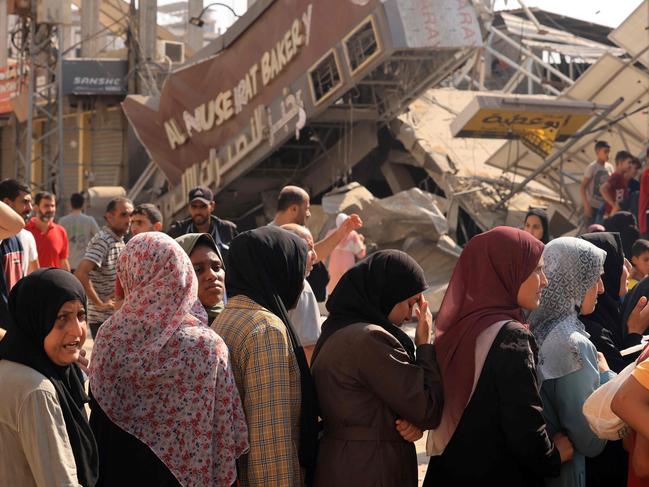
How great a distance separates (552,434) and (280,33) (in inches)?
538

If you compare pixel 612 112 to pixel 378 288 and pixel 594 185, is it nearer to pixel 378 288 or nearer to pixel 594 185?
pixel 594 185

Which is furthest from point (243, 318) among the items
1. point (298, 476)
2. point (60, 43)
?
point (60, 43)

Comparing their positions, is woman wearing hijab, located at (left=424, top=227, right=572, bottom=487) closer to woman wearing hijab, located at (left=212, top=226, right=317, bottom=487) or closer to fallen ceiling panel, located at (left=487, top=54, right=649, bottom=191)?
woman wearing hijab, located at (left=212, top=226, right=317, bottom=487)

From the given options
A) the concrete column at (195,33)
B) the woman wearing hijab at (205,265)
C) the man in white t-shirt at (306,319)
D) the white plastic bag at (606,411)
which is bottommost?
the man in white t-shirt at (306,319)

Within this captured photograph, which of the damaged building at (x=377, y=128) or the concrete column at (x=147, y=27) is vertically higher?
the concrete column at (x=147, y=27)

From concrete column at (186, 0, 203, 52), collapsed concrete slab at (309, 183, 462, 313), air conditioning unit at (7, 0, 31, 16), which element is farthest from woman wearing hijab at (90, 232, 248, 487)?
concrete column at (186, 0, 203, 52)

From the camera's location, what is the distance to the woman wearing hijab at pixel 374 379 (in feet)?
14.4

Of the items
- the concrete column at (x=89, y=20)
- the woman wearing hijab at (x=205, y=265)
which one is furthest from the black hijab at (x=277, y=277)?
the concrete column at (x=89, y=20)

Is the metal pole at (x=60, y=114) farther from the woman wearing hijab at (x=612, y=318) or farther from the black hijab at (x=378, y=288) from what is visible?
the black hijab at (x=378, y=288)

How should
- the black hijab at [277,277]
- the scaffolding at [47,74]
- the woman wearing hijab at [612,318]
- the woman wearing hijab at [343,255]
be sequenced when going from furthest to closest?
the scaffolding at [47,74], the woman wearing hijab at [343,255], the woman wearing hijab at [612,318], the black hijab at [277,277]

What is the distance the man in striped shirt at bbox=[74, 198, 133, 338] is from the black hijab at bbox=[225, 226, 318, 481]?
3.68m

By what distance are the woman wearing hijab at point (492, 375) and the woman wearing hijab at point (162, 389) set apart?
799mm

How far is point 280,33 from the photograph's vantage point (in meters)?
17.7

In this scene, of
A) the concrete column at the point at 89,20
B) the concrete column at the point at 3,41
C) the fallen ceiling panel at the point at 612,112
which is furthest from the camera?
the concrete column at the point at 3,41
